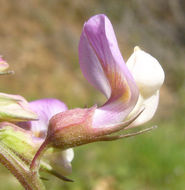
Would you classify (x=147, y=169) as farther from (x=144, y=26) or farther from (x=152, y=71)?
(x=144, y=26)

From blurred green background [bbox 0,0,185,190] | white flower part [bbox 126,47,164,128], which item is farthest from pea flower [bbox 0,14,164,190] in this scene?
blurred green background [bbox 0,0,185,190]

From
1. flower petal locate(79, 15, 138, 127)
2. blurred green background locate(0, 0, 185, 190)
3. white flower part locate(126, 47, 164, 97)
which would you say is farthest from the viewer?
blurred green background locate(0, 0, 185, 190)

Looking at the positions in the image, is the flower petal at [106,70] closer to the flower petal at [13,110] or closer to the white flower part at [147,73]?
the white flower part at [147,73]

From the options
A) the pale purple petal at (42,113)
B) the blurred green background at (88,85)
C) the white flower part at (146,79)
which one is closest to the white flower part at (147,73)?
the white flower part at (146,79)

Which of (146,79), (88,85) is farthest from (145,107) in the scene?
(88,85)

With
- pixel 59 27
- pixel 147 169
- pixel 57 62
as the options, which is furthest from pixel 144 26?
Result: pixel 147 169

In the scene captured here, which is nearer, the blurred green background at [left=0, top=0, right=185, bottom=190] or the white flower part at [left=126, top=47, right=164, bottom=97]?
the white flower part at [left=126, top=47, right=164, bottom=97]

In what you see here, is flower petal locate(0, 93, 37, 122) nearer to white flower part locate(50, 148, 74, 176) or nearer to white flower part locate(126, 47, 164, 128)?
white flower part locate(50, 148, 74, 176)

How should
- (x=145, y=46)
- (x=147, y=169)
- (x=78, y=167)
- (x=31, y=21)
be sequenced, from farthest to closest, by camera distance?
(x=145, y=46)
(x=31, y=21)
(x=147, y=169)
(x=78, y=167)

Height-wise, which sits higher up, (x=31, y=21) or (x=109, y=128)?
(x=109, y=128)
